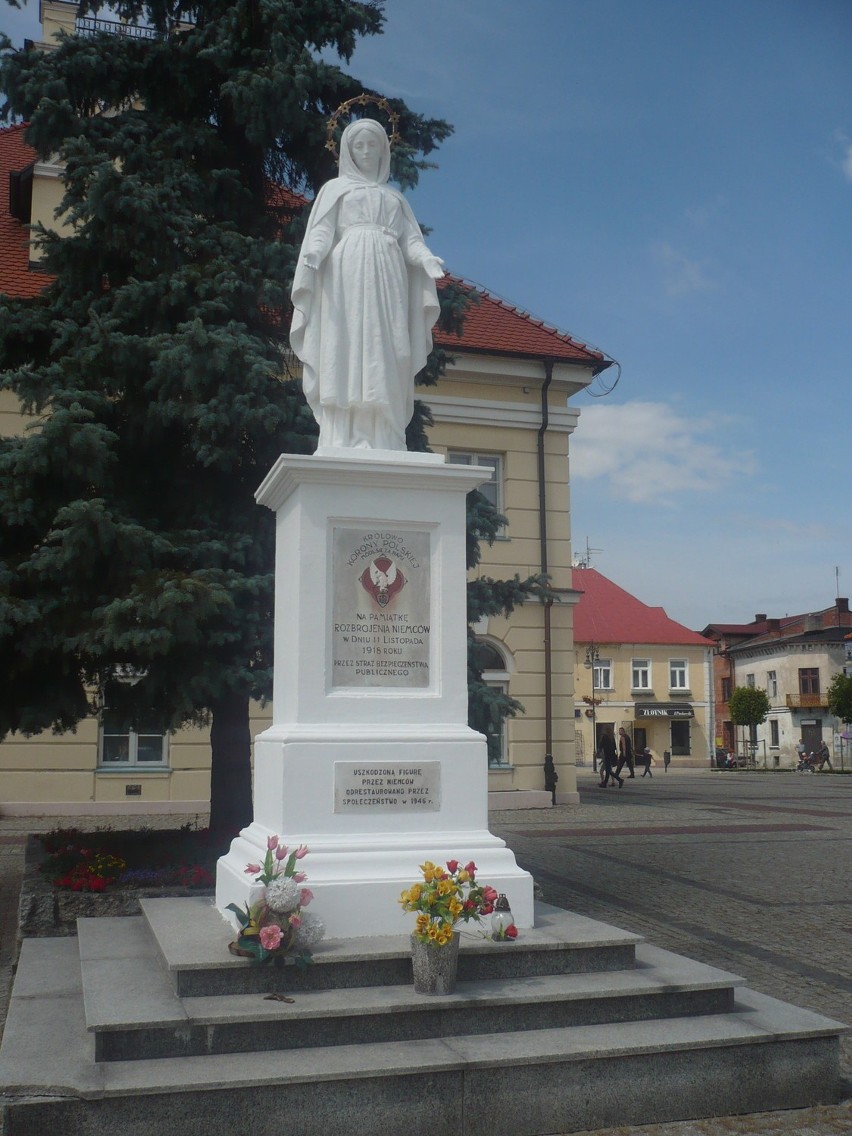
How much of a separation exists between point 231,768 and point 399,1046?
5584mm

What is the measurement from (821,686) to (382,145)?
67.5m

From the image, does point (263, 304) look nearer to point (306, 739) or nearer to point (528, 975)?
point (306, 739)

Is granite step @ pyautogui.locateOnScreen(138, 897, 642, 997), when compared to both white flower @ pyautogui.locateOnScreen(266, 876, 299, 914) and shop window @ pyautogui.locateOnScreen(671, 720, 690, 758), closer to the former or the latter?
white flower @ pyautogui.locateOnScreen(266, 876, 299, 914)

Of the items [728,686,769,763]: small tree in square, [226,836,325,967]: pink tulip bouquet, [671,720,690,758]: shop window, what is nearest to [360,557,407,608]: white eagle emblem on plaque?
[226,836,325,967]: pink tulip bouquet

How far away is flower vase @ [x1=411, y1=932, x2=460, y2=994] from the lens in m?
4.93

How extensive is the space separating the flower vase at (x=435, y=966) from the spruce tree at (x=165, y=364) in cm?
375

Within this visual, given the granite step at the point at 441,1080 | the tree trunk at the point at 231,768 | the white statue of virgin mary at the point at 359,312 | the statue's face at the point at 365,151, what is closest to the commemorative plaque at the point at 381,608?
the white statue of virgin mary at the point at 359,312

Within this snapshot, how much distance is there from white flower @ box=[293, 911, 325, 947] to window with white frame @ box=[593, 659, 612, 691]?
5154cm

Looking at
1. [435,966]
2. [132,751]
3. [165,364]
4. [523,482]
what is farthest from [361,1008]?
[523,482]

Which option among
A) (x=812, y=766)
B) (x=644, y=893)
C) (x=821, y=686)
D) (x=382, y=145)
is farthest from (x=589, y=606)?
(x=382, y=145)

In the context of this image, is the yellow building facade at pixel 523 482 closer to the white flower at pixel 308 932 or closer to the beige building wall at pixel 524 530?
the beige building wall at pixel 524 530

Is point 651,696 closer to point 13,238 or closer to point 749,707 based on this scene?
point 749,707

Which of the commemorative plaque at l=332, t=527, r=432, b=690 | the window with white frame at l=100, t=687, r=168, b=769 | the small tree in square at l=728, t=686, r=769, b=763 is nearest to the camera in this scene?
the commemorative plaque at l=332, t=527, r=432, b=690

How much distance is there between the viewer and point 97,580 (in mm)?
8773
